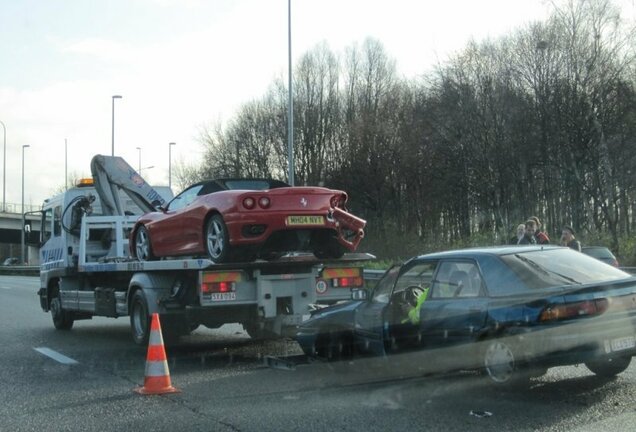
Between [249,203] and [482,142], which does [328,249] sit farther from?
[482,142]

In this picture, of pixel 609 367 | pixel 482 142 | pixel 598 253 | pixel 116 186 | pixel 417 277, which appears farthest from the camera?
pixel 482 142

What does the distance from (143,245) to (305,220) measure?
10.8 ft

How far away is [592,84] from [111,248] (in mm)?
23571

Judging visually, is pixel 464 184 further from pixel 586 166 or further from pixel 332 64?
pixel 332 64

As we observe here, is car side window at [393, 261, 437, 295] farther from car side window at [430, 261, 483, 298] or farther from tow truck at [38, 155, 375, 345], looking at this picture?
tow truck at [38, 155, 375, 345]

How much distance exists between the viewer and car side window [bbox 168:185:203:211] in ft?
34.6

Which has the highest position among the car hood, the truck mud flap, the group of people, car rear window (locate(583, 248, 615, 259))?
the group of people

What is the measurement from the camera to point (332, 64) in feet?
172

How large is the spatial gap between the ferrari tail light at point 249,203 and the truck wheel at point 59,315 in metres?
6.38

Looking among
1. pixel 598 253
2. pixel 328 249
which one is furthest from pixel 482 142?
pixel 328 249

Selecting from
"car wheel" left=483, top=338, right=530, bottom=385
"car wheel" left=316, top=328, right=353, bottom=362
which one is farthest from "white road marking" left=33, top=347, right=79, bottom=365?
"car wheel" left=483, top=338, right=530, bottom=385

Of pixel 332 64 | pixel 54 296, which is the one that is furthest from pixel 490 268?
pixel 332 64

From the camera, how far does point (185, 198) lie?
10805mm

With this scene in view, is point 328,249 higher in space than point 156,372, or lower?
higher
